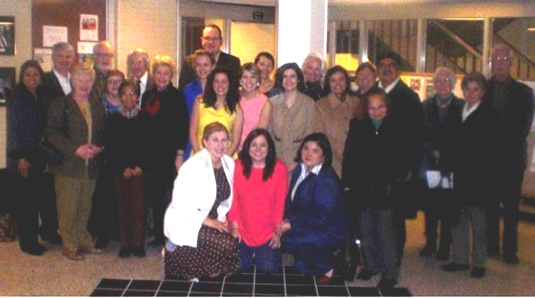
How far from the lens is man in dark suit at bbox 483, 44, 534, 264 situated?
→ 18.1ft

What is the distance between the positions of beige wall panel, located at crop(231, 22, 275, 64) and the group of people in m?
3.20

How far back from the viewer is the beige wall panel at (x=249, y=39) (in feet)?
30.4

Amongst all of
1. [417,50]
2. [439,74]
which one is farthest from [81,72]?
[417,50]

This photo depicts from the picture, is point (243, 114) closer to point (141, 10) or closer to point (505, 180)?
point (505, 180)

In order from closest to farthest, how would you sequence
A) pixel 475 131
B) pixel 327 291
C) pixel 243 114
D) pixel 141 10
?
pixel 327 291 < pixel 475 131 < pixel 243 114 < pixel 141 10

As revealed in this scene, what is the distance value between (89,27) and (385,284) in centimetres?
450

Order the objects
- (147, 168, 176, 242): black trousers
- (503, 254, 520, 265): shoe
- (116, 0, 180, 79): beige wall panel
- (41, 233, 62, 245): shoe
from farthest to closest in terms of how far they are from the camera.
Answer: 1. (116, 0, 180, 79): beige wall panel
2. (41, 233, 62, 245): shoe
3. (147, 168, 176, 242): black trousers
4. (503, 254, 520, 265): shoe

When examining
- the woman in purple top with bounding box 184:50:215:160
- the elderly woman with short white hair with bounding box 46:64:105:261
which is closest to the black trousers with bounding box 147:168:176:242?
the woman in purple top with bounding box 184:50:215:160

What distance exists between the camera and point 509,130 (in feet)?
18.1

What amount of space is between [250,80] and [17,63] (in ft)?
10.1

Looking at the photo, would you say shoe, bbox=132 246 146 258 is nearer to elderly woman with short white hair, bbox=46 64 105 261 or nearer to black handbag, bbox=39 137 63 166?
elderly woman with short white hair, bbox=46 64 105 261

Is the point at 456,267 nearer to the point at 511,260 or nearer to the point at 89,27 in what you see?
the point at 511,260

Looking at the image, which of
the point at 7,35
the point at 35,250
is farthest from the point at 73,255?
the point at 7,35

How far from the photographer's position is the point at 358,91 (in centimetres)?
571
